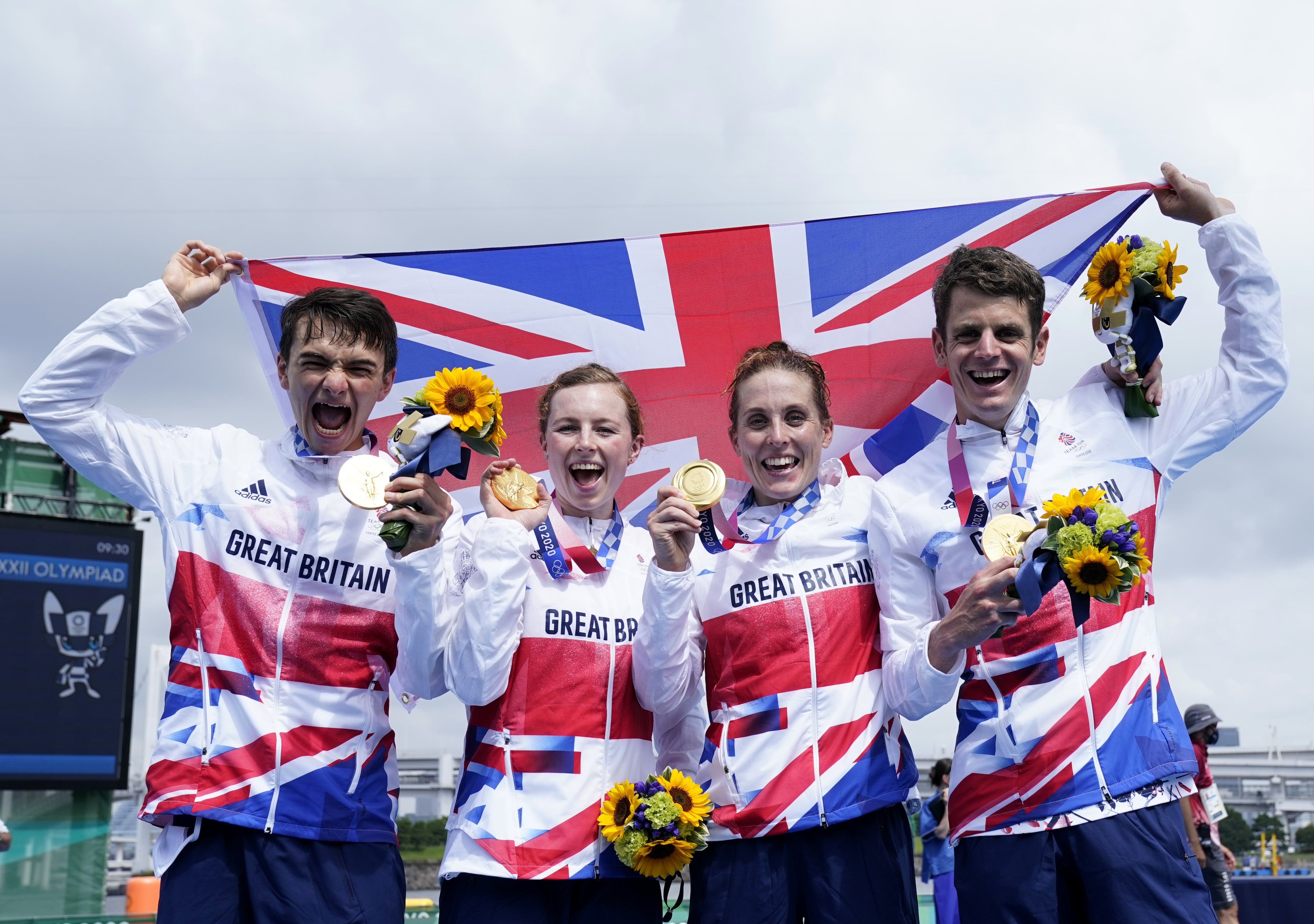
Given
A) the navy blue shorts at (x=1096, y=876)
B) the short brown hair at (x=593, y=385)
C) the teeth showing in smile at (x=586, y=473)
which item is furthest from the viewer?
the short brown hair at (x=593, y=385)

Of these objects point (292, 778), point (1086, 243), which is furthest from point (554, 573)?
point (1086, 243)

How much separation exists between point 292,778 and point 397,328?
215 centimetres

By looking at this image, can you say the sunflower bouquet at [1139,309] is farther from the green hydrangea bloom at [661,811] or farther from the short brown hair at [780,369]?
Result: the green hydrangea bloom at [661,811]

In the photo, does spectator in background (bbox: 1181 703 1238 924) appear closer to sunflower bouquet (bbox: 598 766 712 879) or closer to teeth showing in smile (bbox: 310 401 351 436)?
sunflower bouquet (bbox: 598 766 712 879)

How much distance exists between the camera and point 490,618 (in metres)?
3.51

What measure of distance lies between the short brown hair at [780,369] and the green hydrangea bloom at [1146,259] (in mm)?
1065

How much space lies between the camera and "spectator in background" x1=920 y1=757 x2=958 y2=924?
946cm

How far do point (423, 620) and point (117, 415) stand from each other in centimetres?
133

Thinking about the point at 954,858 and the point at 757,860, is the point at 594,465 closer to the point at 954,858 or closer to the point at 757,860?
the point at 757,860

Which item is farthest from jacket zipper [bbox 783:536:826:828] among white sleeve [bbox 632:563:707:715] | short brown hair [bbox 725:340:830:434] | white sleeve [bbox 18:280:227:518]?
white sleeve [bbox 18:280:227:518]

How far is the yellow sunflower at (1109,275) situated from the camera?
3.70 meters

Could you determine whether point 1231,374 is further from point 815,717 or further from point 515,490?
point 515,490

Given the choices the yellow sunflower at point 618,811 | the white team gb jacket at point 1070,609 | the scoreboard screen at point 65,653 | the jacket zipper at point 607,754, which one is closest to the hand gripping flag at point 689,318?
the white team gb jacket at point 1070,609

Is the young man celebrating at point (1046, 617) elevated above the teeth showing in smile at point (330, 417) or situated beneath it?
situated beneath
